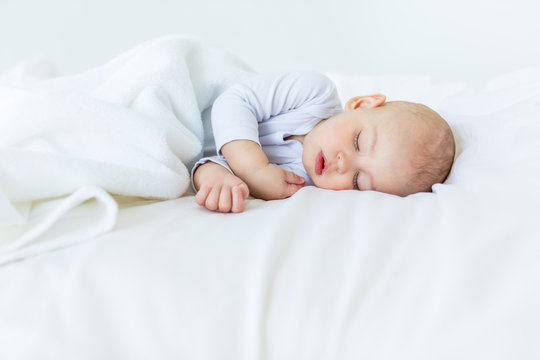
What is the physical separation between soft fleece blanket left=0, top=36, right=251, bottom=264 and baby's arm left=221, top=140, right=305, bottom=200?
0.09m

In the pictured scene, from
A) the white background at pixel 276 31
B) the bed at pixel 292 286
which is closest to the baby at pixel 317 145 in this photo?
the bed at pixel 292 286

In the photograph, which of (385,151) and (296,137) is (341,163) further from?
(296,137)

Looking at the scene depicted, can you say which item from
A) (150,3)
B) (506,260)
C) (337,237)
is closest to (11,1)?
(150,3)

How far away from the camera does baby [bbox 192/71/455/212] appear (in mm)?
953

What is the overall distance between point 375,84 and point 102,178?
106cm

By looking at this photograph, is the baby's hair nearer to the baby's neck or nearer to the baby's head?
the baby's head

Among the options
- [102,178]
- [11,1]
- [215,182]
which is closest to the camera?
[102,178]

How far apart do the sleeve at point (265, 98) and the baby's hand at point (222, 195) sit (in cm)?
18

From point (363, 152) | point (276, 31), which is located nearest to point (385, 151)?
point (363, 152)

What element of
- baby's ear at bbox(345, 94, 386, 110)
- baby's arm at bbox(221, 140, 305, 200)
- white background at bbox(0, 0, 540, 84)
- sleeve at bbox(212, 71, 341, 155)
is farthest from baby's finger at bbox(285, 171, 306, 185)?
white background at bbox(0, 0, 540, 84)

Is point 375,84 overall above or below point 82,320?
below

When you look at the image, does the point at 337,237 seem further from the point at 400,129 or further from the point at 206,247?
the point at 400,129

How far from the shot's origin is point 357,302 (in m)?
0.57

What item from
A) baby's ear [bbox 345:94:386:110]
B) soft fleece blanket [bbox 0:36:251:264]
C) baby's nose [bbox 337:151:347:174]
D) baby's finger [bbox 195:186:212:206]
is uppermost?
soft fleece blanket [bbox 0:36:251:264]
